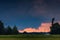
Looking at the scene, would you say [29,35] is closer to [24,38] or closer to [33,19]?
[24,38]

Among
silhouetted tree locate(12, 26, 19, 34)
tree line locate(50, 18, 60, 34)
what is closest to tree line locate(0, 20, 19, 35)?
silhouetted tree locate(12, 26, 19, 34)

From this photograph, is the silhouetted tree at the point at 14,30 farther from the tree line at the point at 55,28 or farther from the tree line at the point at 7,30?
the tree line at the point at 55,28

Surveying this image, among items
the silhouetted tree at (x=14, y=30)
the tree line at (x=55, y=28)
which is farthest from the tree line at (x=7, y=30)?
the tree line at (x=55, y=28)

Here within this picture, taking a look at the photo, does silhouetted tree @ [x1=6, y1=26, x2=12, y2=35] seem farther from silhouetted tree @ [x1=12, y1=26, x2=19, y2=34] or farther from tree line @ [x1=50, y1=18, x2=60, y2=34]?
tree line @ [x1=50, y1=18, x2=60, y2=34]

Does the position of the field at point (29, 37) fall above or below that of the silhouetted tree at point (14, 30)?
below

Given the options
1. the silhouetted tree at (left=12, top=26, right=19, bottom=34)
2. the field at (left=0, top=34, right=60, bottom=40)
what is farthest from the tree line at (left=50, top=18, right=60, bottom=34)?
the silhouetted tree at (left=12, top=26, right=19, bottom=34)

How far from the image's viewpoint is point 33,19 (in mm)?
1915

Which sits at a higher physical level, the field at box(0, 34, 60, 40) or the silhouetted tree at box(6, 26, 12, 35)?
the silhouetted tree at box(6, 26, 12, 35)

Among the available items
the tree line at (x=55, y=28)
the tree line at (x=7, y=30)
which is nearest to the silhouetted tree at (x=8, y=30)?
the tree line at (x=7, y=30)

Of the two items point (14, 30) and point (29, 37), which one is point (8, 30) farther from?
point (29, 37)

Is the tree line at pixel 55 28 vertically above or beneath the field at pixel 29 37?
above

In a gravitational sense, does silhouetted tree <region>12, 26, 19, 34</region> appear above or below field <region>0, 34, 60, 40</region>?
above

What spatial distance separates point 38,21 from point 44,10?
6.3 inches

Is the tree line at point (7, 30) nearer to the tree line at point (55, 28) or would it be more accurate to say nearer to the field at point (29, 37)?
the field at point (29, 37)
